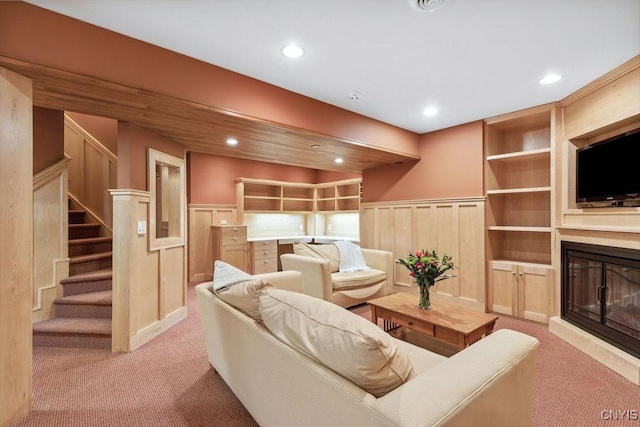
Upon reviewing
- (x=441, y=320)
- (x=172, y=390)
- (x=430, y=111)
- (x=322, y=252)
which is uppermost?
(x=430, y=111)

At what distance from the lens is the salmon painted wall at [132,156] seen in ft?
9.37

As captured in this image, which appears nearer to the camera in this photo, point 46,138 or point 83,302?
point 83,302

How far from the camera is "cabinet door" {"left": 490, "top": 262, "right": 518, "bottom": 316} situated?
3648 millimetres

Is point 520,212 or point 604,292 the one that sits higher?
point 520,212

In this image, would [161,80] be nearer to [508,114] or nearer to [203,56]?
[203,56]

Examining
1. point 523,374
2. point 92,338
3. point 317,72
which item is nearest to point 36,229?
point 92,338

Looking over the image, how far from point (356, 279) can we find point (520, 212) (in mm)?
2382

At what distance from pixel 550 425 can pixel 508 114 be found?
10.8 feet

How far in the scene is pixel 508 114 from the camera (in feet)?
12.1

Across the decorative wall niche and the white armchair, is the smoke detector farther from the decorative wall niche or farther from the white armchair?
the decorative wall niche

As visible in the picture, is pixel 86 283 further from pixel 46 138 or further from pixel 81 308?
pixel 46 138

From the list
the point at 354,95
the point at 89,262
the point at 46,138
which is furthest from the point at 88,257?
the point at 354,95

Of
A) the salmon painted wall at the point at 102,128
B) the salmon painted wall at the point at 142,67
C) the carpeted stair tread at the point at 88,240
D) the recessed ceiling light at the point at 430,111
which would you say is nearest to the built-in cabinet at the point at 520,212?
the recessed ceiling light at the point at 430,111

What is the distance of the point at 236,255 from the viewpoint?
5.74 meters
